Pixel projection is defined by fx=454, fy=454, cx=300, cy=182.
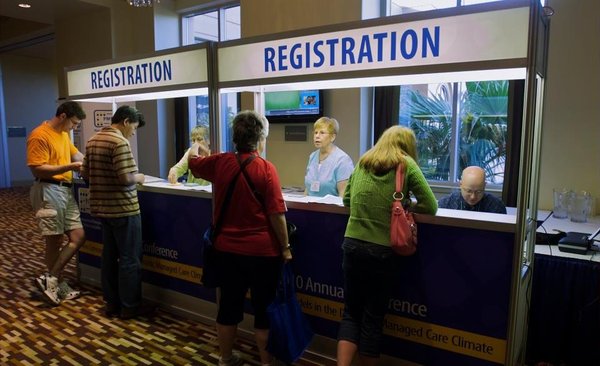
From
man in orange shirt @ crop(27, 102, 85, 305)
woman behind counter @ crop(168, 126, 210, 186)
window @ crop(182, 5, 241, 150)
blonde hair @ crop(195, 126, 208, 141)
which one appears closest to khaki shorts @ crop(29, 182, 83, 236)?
man in orange shirt @ crop(27, 102, 85, 305)

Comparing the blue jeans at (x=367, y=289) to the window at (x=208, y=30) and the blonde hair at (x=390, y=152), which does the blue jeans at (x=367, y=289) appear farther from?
the window at (x=208, y=30)

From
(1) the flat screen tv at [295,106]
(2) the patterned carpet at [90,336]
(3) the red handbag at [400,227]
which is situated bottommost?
(2) the patterned carpet at [90,336]

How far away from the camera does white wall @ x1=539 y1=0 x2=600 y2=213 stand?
3715 mm

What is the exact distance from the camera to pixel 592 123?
3.75 m

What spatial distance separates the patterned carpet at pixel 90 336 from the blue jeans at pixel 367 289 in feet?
1.62

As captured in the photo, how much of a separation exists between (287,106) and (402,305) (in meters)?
3.62

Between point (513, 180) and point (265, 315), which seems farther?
point (513, 180)

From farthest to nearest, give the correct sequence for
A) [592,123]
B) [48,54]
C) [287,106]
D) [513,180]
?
[48,54] → [287,106] → [513,180] → [592,123]

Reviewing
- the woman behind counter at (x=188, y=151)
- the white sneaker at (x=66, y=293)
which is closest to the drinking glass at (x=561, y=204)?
the woman behind counter at (x=188, y=151)

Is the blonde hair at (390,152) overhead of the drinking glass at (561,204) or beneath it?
overhead

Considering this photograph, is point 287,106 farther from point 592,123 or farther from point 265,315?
point 265,315

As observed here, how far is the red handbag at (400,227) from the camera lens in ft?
6.50

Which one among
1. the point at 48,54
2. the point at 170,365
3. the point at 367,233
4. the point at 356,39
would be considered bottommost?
the point at 170,365

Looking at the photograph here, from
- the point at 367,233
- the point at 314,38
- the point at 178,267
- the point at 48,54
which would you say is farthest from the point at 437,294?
the point at 48,54
